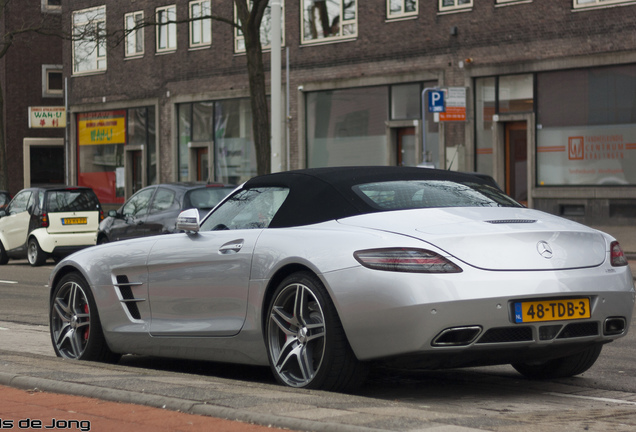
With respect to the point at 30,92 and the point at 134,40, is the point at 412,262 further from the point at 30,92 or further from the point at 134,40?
the point at 30,92

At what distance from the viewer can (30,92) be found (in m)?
55.1

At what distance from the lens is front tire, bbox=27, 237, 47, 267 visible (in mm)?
23109

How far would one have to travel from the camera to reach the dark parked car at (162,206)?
17.8 metres

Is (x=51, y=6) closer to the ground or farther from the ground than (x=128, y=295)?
farther from the ground

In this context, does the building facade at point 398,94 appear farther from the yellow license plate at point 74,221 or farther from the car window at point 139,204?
the yellow license plate at point 74,221

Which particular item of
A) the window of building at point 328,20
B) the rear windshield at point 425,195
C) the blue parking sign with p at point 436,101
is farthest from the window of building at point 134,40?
the rear windshield at point 425,195

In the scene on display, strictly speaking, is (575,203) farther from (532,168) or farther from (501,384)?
(501,384)

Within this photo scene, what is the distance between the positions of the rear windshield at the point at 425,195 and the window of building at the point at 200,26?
30.7m

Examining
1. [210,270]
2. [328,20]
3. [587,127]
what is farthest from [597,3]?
[210,270]

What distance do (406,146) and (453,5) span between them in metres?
4.00

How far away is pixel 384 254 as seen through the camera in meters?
6.03

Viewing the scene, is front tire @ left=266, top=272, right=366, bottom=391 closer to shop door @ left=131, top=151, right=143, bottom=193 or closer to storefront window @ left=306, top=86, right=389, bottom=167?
storefront window @ left=306, top=86, right=389, bottom=167

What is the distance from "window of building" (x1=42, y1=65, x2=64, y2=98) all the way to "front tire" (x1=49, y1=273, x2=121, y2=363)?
1911 inches

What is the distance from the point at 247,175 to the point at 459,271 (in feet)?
98.5
